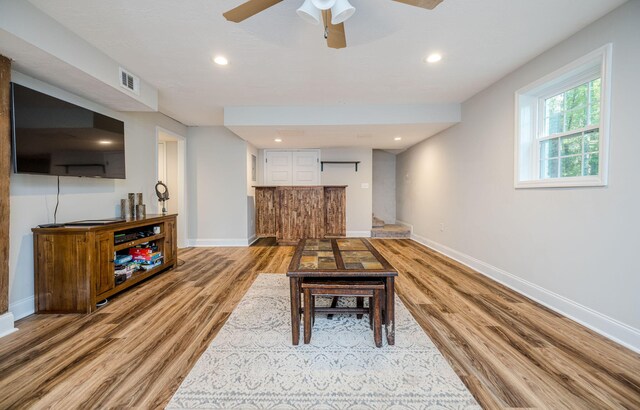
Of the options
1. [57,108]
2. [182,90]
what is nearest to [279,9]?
[182,90]

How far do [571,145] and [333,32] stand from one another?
2.36m

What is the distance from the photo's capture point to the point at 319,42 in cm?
225

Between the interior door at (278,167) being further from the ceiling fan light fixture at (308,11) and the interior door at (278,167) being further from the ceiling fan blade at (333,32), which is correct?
the ceiling fan light fixture at (308,11)

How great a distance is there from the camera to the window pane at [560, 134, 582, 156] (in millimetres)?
2207

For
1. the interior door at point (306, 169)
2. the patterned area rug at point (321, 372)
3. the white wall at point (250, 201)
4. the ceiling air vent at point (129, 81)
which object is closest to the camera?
the patterned area rug at point (321, 372)

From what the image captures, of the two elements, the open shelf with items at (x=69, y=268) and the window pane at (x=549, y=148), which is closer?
the open shelf with items at (x=69, y=268)

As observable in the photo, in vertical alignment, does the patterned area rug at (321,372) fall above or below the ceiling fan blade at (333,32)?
below

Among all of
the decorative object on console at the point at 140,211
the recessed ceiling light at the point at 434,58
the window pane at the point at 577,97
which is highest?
the recessed ceiling light at the point at 434,58

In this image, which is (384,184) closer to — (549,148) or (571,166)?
(549,148)

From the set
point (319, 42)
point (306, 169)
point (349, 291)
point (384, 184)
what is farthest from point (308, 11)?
point (384, 184)

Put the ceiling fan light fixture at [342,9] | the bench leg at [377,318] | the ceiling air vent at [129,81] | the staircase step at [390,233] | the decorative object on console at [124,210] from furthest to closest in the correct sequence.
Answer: the staircase step at [390,233]
the decorative object on console at [124,210]
the ceiling air vent at [129,81]
the bench leg at [377,318]
the ceiling fan light fixture at [342,9]

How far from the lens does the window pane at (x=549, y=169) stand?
246 cm

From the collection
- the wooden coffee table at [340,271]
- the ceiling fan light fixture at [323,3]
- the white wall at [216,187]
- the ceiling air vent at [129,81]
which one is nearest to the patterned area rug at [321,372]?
the wooden coffee table at [340,271]

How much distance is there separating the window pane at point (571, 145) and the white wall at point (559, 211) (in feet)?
1.15
